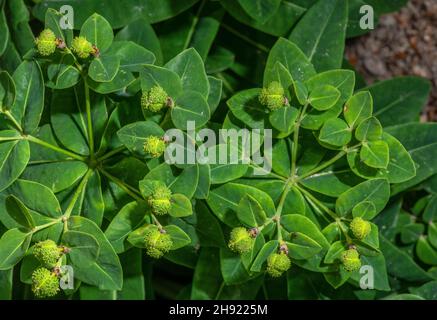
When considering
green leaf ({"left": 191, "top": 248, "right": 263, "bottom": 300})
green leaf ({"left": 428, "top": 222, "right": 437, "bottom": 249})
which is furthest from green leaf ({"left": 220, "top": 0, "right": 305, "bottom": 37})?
green leaf ({"left": 428, "top": 222, "right": 437, "bottom": 249})

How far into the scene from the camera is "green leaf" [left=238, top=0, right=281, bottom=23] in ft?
6.08

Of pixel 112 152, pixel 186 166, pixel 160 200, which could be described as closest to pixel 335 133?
pixel 186 166

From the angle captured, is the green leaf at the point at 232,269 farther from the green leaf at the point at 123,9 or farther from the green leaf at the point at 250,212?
the green leaf at the point at 123,9

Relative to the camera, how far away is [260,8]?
6.12ft

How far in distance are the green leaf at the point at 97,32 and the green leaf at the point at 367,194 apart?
29.9 inches

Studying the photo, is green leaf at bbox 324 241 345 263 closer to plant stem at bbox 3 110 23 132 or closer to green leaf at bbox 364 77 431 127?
green leaf at bbox 364 77 431 127

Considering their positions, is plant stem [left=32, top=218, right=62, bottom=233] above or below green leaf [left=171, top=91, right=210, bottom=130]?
below

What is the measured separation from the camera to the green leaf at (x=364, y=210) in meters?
1.57

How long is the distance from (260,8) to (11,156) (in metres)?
0.87

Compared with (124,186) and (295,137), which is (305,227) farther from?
(124,186)

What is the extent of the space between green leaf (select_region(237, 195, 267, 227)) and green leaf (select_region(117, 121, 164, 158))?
276 millimetres

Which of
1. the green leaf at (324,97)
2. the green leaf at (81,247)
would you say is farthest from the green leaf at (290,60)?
the green leaf at (81,247)
